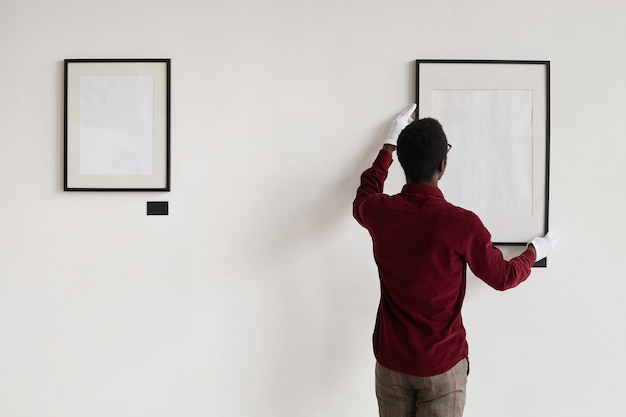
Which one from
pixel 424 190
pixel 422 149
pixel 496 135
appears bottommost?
pixel 424 190

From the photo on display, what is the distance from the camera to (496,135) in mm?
1748

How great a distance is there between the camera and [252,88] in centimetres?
177

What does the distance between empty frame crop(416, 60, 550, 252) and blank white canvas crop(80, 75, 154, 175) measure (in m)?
1.04

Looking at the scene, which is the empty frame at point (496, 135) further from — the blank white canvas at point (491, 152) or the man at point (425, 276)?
the man at point (425, 276)

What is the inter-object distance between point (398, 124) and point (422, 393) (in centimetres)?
90

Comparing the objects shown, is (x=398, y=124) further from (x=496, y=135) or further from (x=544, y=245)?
(x=544, y=245)

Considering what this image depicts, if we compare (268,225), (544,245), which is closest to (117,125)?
(268,225)

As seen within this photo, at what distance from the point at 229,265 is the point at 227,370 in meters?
0.40

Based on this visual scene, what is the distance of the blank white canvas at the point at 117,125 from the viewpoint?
178 centimetres

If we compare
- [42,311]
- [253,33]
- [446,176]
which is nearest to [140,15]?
[253,33]

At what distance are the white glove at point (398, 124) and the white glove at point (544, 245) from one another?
62 centimetres

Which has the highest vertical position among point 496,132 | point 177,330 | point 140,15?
point 140,15

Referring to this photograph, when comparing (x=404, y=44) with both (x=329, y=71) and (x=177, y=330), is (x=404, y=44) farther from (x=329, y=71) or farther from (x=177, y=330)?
(x=177, y=330)

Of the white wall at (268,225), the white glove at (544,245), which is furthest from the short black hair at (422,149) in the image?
the white glove at (544,245)
